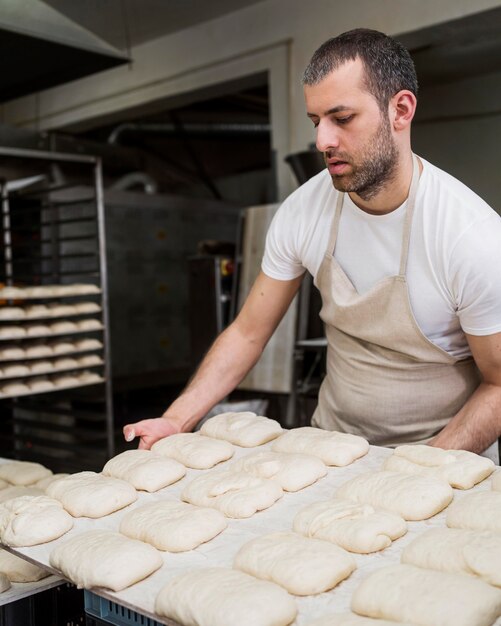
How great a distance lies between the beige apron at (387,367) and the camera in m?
1.69

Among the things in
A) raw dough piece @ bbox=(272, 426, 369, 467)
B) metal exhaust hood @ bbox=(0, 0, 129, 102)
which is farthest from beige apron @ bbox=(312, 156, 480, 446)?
metal exhaust hood @ bbox=(0, 0, 129, 102)

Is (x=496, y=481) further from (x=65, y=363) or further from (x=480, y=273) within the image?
(x=65, y=363)

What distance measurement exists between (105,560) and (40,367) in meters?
2.91

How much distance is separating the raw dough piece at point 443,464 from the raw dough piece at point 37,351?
2723 mm

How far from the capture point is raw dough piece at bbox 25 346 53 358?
3763mm

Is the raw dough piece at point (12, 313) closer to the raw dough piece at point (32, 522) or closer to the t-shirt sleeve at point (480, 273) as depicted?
the raw dough piece at point (32, 522)

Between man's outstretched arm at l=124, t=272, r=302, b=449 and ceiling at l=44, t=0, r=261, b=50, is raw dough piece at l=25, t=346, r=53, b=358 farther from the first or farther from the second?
ceiling at l=44, t=0, r=261, b=50

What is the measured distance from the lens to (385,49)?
1.53 meters

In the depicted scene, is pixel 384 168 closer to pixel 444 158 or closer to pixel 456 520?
pixel 456 520

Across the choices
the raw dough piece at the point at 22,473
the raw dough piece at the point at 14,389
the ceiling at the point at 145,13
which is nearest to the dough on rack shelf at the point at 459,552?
the raw dough piece at the point at 22,473

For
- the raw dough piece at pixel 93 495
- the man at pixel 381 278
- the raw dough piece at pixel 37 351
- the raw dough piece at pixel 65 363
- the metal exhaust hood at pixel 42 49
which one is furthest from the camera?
the raw dough piece at pixel 65 363

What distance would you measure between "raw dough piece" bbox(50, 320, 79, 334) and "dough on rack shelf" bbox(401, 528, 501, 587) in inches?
122

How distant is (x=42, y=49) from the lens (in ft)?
9.37

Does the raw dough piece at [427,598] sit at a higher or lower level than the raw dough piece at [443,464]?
lower
